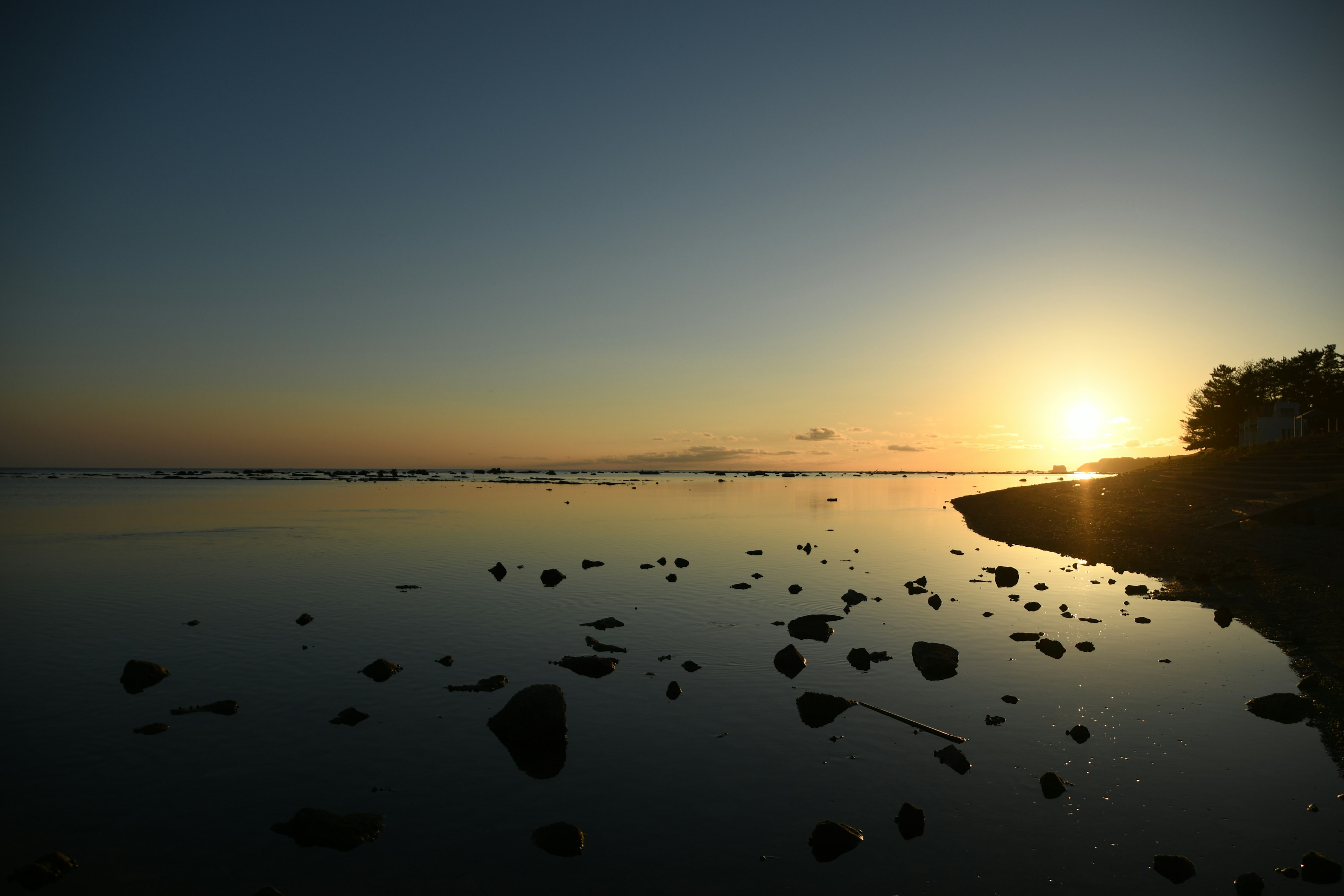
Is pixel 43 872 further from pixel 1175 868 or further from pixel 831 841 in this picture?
pixel 1175 868

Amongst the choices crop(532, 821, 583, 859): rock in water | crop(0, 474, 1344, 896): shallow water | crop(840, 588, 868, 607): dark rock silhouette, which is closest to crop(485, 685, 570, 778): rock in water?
crop(0, 474, 1344, 896): shallow water

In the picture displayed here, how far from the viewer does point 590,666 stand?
21.2 m

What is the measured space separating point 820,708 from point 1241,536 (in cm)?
3742

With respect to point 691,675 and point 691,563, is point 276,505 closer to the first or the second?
point 691,563

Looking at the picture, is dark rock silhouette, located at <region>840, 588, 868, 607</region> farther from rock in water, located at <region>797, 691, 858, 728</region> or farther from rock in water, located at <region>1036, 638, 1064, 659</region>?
rock in water, located at <region>797, 691, 858, 728</region>

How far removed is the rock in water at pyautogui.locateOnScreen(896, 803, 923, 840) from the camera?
1186 cm

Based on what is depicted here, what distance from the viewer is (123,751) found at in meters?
15.2

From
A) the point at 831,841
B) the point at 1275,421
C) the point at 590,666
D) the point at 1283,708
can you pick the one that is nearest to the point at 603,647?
the point at 590,666

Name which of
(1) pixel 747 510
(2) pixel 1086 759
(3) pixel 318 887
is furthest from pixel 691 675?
(1) pixel 747 510

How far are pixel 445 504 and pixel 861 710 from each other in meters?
89.5

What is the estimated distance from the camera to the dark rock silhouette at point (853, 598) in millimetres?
31266

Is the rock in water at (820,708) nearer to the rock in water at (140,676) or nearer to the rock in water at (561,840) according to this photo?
the rock in water at (561,840)

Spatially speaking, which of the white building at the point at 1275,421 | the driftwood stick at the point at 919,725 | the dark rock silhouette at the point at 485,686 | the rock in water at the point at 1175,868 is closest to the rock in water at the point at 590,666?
the dark rock silhouette at the point at 485,686

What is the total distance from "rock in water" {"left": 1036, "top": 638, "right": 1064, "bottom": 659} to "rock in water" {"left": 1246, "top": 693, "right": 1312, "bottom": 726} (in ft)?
18.7
